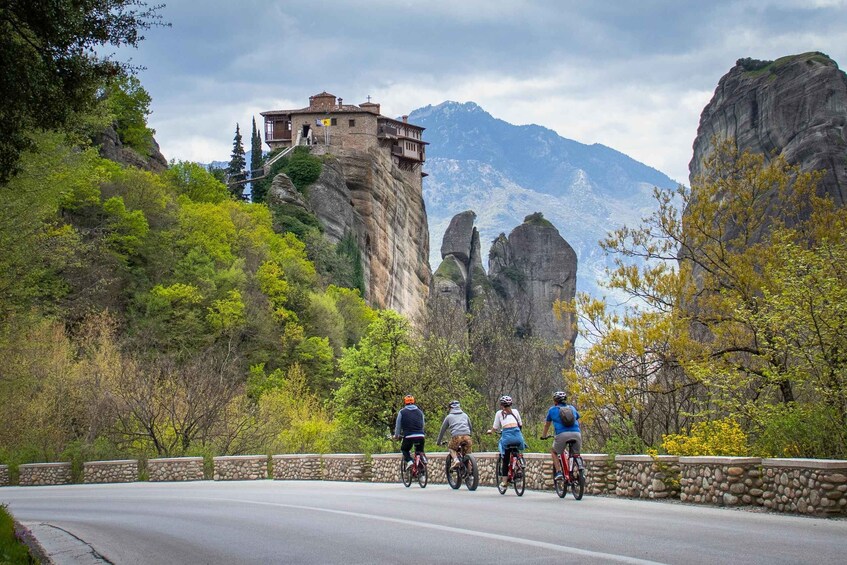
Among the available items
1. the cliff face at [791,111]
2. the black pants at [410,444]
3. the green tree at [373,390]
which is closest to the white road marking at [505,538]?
the black pants at [410,444]

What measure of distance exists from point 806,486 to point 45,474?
96.2ft

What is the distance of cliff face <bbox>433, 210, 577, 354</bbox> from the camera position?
13138 centimetres

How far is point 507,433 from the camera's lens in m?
17.6

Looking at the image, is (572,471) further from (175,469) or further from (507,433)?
(175,469)

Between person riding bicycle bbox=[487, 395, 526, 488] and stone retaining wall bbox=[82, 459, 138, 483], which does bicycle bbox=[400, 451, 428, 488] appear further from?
stone retaining wall bbox=[82, 459, 138, 483]

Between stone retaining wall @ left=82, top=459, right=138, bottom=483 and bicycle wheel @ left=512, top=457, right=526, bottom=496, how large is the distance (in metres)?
19.3

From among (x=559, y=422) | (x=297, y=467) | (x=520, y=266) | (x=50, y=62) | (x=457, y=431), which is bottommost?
(x=297, y=467)

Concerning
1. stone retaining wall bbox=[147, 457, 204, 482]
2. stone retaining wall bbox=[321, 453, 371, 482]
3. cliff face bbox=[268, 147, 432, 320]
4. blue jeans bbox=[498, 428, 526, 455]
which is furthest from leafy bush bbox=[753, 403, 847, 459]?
cliff face bbox=[268, 147, 432, 320]

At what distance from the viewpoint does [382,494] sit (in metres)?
18.8

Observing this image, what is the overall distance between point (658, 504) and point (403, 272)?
325ft

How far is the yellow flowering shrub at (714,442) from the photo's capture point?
16312mm

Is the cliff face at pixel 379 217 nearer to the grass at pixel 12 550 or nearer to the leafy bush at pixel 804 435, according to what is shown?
the leafy bush at pixel 804 435

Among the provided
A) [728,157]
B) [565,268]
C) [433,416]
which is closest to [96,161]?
[433,416]

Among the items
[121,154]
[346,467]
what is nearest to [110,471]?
[346,467]
